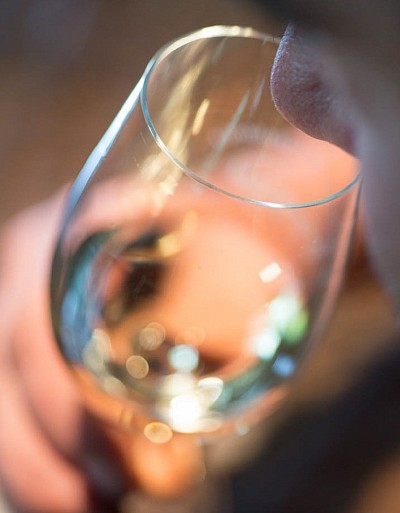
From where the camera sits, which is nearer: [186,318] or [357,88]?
[357,88]

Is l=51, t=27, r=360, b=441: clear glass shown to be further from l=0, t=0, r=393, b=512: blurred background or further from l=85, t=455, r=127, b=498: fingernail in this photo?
l=0, t=0, r=393, b=512: blurred background

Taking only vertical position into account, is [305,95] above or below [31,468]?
above

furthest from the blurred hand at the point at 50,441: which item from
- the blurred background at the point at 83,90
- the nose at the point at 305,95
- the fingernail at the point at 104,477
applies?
the nose at the point at 305,95

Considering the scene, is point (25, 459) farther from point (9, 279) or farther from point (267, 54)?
point (267, 54)

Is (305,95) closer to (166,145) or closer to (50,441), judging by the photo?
(166,145)

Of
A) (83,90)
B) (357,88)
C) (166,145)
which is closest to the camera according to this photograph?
(357,88)

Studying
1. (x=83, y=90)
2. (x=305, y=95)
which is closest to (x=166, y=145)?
(x=305, y=95)

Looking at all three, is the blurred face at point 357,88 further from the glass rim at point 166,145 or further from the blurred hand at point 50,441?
the blurred hand at point 50,441
